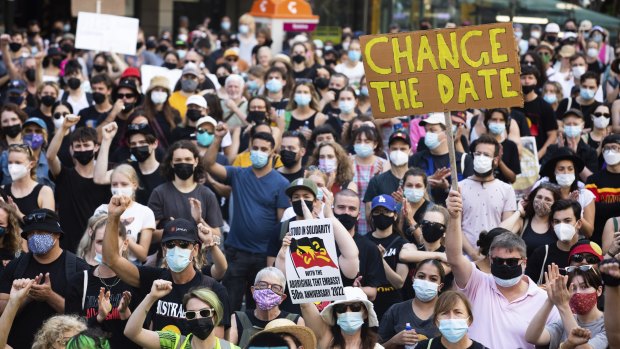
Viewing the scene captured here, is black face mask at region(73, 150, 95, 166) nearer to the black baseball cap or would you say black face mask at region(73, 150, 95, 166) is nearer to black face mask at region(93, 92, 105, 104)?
black face mask at region(93, 92, 105, 104)

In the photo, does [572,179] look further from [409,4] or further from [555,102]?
[409,4]

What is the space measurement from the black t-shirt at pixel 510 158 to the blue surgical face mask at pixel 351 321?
4792 millimetres

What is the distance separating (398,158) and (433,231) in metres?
1.93

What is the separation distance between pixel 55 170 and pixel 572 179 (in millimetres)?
4252

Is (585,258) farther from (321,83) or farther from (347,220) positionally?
(321,83)

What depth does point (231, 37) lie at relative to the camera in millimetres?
21844

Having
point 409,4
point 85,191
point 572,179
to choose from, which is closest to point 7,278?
point 85,191

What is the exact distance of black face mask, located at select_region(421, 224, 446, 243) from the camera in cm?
950

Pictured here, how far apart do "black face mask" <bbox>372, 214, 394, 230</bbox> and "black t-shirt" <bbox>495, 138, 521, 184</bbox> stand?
2.58 meters

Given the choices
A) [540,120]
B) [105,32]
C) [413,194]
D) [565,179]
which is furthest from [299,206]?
[105,32]

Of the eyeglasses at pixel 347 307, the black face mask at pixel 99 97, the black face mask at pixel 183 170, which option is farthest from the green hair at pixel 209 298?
the black face mask at pixel 99 97

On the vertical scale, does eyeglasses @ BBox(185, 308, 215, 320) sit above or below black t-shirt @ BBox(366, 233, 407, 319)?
above

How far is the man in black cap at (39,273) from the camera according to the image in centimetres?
839

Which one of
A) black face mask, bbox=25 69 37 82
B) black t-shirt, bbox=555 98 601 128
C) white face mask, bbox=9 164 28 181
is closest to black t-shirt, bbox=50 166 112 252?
white face mask, bbox=9 164 28 181
